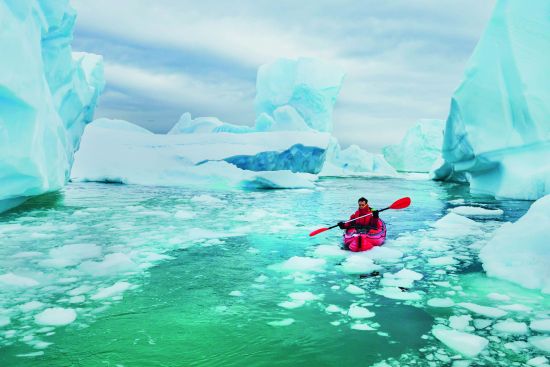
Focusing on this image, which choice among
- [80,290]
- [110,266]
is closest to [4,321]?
[80,290]

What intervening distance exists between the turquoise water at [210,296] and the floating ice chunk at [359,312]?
0.05 meters

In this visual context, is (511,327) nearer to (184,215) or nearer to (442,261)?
(442,261)

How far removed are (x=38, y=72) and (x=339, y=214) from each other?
643 centimetres

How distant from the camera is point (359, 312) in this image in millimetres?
3568

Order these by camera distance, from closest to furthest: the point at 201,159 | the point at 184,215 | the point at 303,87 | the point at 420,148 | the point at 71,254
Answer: the point at 71,254, the point at 184,215, the point at 201,159, the point at 303,87, the point at 420,148

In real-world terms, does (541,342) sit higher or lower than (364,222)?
lower

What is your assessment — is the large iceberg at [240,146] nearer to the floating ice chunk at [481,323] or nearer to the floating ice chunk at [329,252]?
the floating ice chunk at [329,252]

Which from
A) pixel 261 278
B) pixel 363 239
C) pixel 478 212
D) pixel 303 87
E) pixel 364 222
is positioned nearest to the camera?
pixel 261 278

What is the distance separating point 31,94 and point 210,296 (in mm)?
5388

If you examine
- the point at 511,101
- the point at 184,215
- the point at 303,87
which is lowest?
the point at 184,215

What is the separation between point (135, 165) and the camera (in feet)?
64.2

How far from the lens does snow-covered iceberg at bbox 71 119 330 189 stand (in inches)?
720

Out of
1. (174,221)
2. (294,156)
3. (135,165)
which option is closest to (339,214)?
(174,221)

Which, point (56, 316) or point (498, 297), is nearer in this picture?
point (56, 316)
